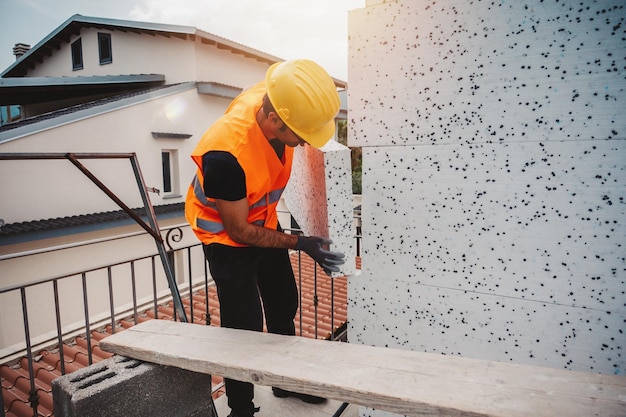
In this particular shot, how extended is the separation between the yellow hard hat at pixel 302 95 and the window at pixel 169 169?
13171mm

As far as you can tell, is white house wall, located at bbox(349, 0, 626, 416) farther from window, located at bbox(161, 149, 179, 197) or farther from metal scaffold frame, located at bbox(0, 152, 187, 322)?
window, located at bbox(161, 149, 179, 197)

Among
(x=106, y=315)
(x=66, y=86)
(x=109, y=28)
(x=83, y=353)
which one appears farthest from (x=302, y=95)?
(x=109, y=28)

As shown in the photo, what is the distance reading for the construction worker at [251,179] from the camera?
1.87m

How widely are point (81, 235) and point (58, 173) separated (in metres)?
1.82

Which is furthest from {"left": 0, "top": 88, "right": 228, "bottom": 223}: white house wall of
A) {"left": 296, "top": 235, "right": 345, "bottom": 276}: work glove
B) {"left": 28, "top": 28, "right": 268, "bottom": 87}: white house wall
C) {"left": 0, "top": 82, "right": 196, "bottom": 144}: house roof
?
{"left": 296, "top": 235, "right": 345, "bottom": 276}: work glove

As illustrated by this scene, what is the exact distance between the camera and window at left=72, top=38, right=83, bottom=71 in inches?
715

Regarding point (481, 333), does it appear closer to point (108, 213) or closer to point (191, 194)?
point (191, 194)

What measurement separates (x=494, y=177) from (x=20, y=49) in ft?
86.1

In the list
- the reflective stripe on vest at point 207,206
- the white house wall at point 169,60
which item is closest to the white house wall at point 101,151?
the white house wall at point 169,60

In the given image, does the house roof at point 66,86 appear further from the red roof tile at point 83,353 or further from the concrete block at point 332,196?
the concrete block at point 332,196

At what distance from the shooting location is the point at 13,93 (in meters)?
14.7

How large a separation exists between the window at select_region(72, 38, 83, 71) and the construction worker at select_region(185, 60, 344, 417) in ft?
65.1

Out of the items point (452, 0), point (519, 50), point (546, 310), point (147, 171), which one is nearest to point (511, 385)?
point (546, 310)

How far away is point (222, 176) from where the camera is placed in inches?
71.9
